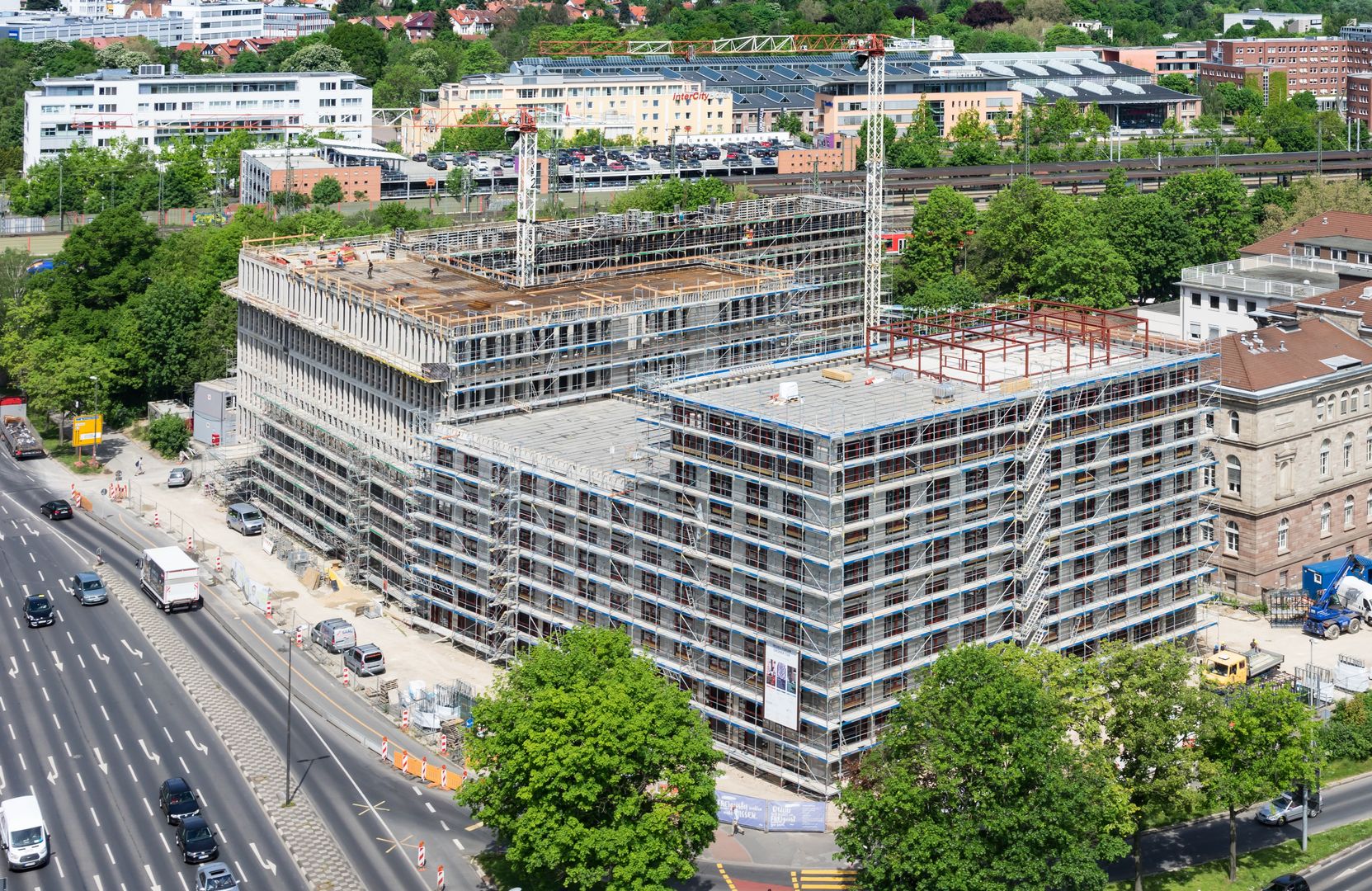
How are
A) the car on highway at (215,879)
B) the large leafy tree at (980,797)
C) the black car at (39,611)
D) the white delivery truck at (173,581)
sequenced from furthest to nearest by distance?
the white delivery truck at (173,581) < the black car at (39,611) < the car on highway at (215,879) < the large leafy tree at (980,797)

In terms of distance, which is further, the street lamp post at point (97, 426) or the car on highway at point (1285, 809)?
the street lamp post at point (97, 426)

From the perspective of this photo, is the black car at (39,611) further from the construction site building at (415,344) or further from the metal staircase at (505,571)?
the metal staircase at (505,571)

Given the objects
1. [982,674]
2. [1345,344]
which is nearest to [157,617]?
[982,674]

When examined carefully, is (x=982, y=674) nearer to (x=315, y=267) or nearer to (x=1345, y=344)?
(x=1345, y=344)

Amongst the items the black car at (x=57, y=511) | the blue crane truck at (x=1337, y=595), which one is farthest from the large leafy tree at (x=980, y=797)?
the black car at (x=57, y=511)

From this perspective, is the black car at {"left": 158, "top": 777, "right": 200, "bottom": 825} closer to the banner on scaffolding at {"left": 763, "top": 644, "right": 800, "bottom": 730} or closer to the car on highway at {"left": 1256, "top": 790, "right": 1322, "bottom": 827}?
the banner on scaffolding at {"left": 763, "top": 644, "right": 800, "bottom": 730}

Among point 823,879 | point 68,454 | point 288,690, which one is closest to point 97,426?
point 68,454
